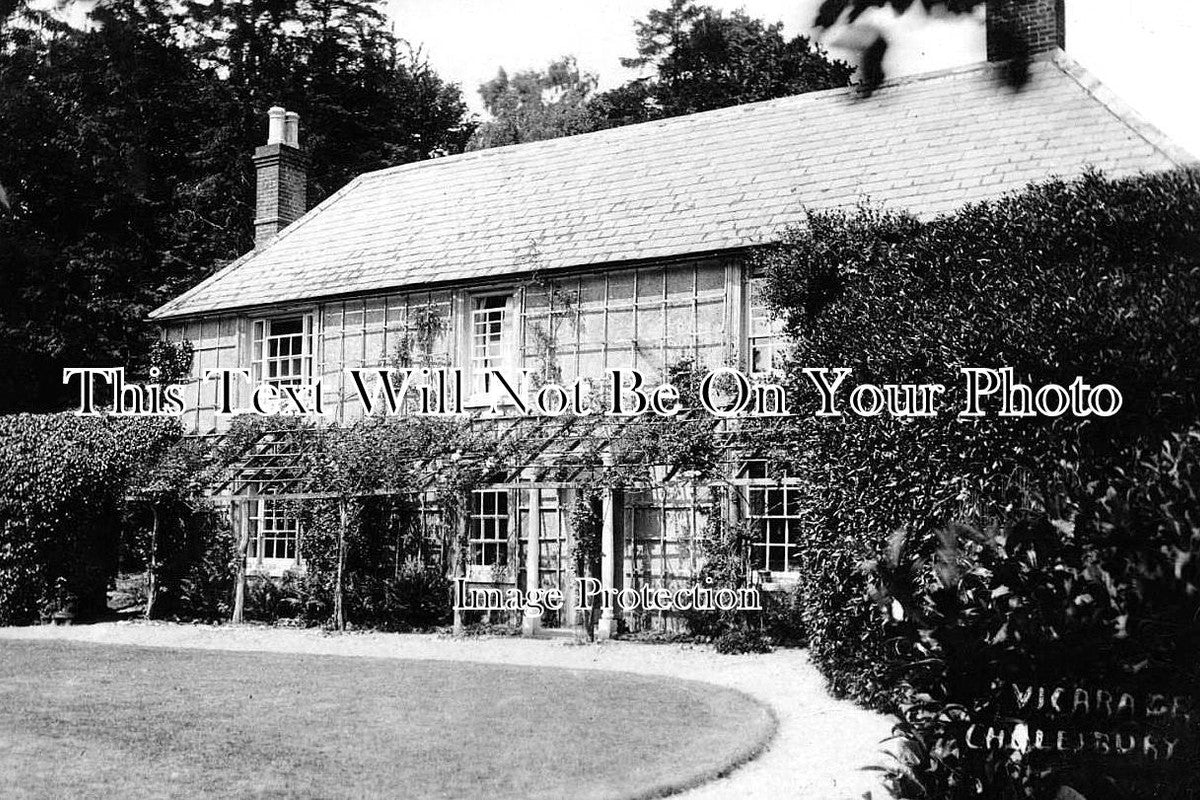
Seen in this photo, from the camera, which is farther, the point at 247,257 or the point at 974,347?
the point at 247,257

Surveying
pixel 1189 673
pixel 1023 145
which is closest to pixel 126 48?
pixel 1023 145

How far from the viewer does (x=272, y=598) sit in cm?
1706

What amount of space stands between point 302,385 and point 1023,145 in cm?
1199

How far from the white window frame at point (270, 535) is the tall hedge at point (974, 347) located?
422 inches

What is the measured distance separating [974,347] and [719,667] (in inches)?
203

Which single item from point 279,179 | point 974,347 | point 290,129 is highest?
point 290,129

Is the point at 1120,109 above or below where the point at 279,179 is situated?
below

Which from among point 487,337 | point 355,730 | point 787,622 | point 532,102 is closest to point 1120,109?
point 787,622

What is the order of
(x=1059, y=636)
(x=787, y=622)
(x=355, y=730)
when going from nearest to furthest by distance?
(x=1059, y=636) < (x=355, y=730) < (x=787, y=622)

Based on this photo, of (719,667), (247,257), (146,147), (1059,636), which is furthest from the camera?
(146,147)

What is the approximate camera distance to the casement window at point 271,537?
18.3 meters

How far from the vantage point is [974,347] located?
851 cm

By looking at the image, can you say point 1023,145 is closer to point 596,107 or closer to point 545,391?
point 545,391

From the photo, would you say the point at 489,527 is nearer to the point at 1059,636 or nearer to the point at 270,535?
the point at 270,535
